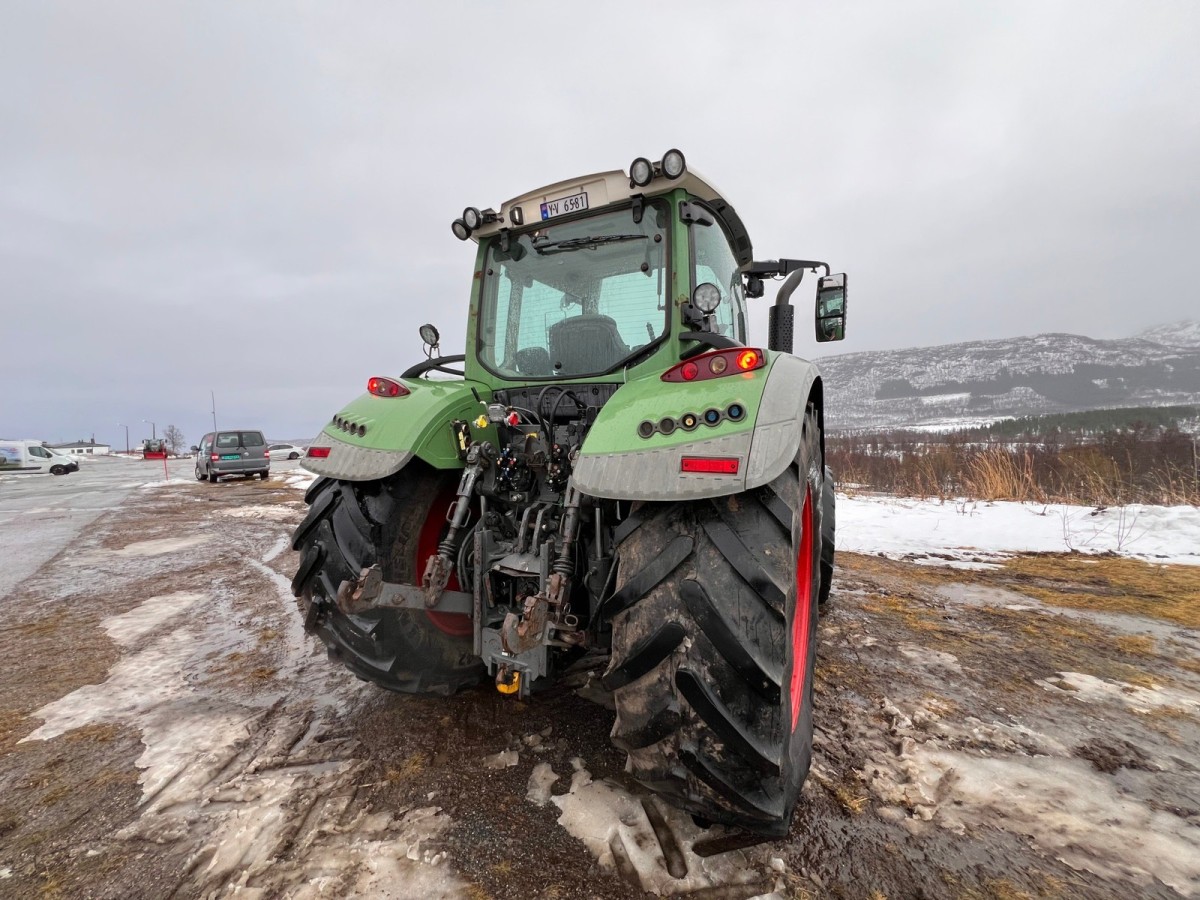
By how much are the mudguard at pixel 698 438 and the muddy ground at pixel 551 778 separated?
3.39ft

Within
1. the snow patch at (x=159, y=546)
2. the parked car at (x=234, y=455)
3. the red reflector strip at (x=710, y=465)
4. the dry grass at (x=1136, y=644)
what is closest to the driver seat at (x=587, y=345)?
the red reflector strip at (x=710, y=465)

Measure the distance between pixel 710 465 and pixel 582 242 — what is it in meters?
1.51

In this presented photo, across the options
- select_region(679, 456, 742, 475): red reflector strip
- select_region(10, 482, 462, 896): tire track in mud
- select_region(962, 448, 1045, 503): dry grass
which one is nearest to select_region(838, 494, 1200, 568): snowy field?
select_region(962, 448, 1045, 503): dry grass

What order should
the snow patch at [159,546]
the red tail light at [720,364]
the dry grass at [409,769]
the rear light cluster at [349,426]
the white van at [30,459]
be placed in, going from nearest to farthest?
the red tail light at [720,364], the dry grass at [409,769], the rear light cluster at [349,426], the snow patch at [159,546], the white van at [30,459]

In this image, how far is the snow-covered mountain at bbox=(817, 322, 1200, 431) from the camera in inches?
4072

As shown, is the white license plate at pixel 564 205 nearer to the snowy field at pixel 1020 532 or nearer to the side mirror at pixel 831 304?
the side mirror at pixel 831 304

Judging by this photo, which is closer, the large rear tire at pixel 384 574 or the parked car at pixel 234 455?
the large rear tire at pixel 384 574

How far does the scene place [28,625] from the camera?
12.1ft

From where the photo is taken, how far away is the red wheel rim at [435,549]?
2297mm

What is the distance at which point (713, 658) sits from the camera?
4.74 ft

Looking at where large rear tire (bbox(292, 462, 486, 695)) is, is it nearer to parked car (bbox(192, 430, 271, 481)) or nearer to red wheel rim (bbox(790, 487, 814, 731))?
red wheel rim (bbox(790, 487, 814, 731))

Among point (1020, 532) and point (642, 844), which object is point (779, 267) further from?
point (1020, 532)

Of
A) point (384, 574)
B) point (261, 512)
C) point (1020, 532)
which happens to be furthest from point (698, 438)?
point (261, 512)

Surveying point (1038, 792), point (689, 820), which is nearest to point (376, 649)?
point (689, 820)
